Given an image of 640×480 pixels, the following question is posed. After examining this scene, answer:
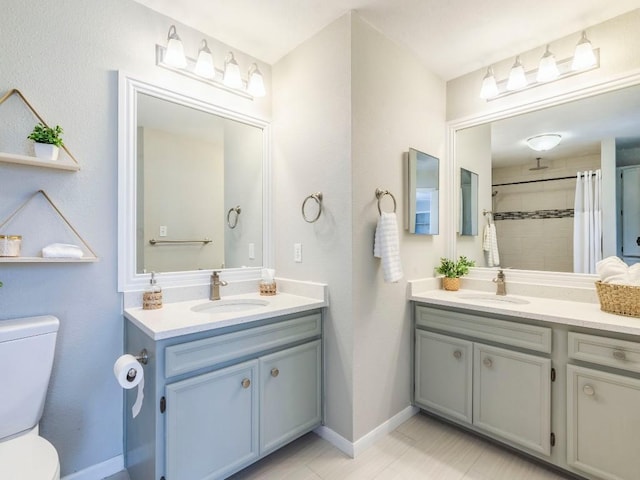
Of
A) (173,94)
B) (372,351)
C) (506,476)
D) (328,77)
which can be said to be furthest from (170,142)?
(506,476)

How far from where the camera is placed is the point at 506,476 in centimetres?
162

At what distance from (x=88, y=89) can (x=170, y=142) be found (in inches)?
17.0

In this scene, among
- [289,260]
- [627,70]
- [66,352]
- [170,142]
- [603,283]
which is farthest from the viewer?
[289,260]

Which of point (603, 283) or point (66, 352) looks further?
point (603, 283)

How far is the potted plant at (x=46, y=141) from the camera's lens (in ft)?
4.48

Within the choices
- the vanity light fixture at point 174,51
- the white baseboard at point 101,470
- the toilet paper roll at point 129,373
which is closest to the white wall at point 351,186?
the vanity light fixture at point 174,51

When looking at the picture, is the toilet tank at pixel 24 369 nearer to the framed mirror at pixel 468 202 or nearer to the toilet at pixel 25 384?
the toilet at pixel 25 384

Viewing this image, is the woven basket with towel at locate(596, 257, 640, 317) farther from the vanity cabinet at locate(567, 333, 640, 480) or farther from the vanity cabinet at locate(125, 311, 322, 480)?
the vanity cabinet at locate(125, 311, 322, 480)

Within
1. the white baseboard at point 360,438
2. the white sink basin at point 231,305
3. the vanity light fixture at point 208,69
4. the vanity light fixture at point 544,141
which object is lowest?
the white baseboard at point 360,438

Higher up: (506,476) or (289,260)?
(289,260)

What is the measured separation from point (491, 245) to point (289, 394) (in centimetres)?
170

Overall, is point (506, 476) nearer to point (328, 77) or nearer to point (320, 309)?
point (320, 309)

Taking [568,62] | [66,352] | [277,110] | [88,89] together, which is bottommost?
[66,352]

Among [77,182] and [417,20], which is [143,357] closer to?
[77,182]
